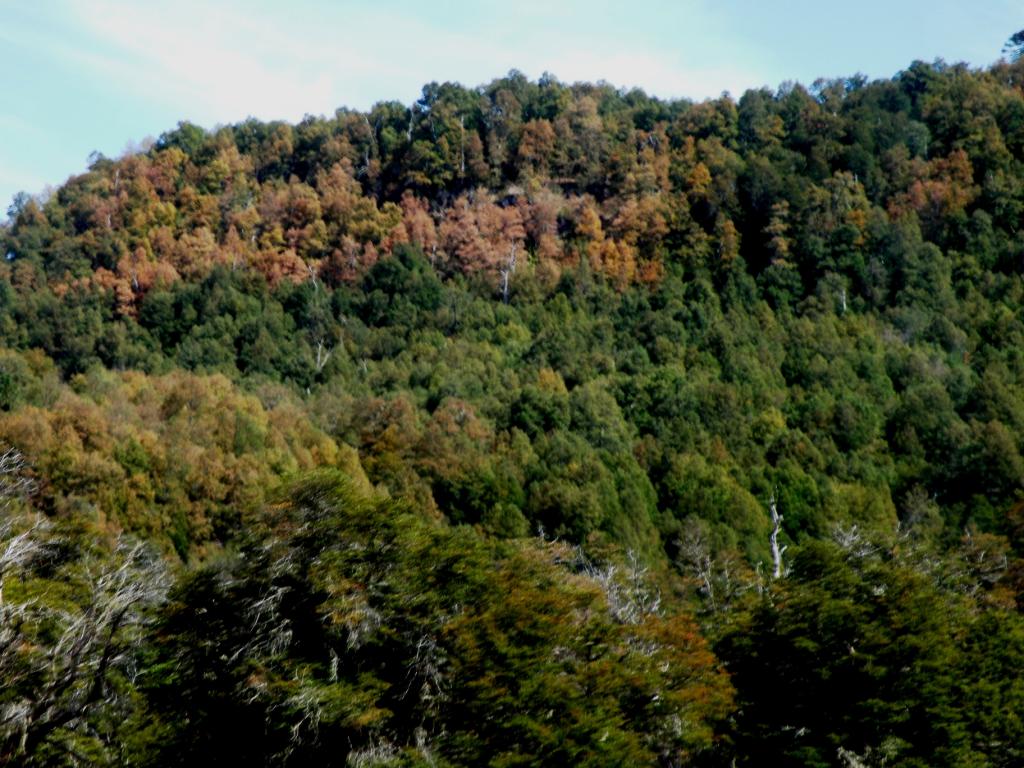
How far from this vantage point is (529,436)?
2699 inches

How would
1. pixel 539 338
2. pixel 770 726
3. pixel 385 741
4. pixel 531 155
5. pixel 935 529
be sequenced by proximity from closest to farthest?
pixel 385 741 < pixel 770 726 < pixel 935 529 < pixel 539 338 < pixel 531 155

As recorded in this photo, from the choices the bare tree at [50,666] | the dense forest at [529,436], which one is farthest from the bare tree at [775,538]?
the bare tree at [50,666]

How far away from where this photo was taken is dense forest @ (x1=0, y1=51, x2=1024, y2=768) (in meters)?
21.4

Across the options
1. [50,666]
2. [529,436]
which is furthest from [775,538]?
[50,666]

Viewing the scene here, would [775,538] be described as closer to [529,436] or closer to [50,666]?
[529,436]

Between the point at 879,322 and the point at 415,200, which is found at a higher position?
the point at 415,200

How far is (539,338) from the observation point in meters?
82.4

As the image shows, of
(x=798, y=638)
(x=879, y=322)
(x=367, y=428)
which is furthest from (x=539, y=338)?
(x=798, y=638)

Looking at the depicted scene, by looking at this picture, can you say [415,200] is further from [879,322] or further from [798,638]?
[798,638]

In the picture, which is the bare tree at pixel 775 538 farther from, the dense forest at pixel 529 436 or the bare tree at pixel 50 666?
the bare tree at pixel 50 666

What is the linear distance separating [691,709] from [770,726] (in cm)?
178

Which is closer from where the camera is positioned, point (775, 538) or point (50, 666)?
point (50, 666)

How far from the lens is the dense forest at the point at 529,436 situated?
21406mm

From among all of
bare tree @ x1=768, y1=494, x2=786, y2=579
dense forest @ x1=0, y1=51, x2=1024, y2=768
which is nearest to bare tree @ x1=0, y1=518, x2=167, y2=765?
dense forest @ x1=0, y1=51, x2=1024, y2=768
